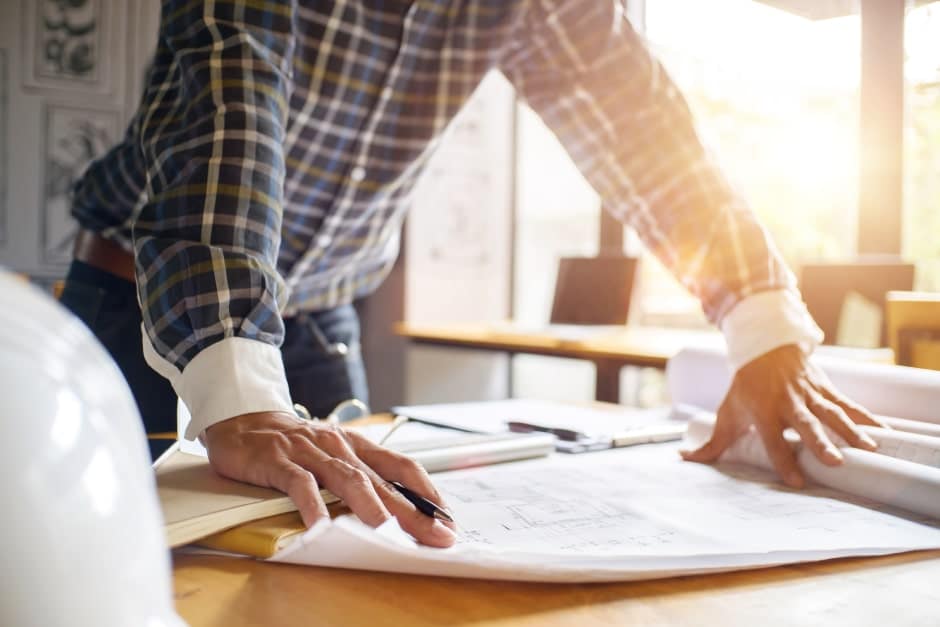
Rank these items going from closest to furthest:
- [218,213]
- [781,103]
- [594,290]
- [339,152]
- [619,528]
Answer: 1. [619,528]
2. [218,213]
3. [339,152]
4. [781,103]
5. [594,290]

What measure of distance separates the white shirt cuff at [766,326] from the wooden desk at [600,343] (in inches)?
31.6

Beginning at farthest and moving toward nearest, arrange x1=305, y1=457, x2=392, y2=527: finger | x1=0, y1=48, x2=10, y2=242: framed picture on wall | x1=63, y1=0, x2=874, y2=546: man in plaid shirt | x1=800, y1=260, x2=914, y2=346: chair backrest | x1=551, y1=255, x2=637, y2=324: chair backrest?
x1=0, y1=48, x2=10, y2=242: framed picture on wall → x1=551, y1=255, x2=637, y2=324: chair backrest → x1=800, y1=260, x2=914, y2=346: chair backrest → x1=63, y1=0, x2=874, y2=546: man in plaid shirt → x1=305, y1=457, x2=392, y2=527: finger

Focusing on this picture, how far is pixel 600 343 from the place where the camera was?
2.06 metres

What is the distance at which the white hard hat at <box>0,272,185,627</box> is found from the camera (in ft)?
0.85

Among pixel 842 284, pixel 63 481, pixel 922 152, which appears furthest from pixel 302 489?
pixel 922 152

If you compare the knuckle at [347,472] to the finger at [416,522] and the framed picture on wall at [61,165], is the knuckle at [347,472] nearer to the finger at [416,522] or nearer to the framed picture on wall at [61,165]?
the finger at [416,522]

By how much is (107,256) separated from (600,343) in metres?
1.22

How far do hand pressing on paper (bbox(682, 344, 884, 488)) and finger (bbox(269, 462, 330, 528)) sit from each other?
0.40m

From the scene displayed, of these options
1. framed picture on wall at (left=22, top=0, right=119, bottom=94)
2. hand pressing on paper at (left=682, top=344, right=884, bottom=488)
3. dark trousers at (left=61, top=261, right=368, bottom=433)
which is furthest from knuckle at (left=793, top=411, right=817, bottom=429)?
framed picture on wall at (left=22, top=0, right=119, bottom=94)

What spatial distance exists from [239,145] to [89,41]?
275cm

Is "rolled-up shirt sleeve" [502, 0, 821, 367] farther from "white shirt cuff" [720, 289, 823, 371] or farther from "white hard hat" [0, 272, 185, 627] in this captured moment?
"white hard hat" [0, 272, 185, 627]

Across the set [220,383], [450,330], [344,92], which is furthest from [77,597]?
[450,330]

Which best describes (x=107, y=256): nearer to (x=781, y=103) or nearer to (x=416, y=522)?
(x=416, y=522)

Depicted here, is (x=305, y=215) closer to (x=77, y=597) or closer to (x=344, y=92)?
(x=344, y=92)
